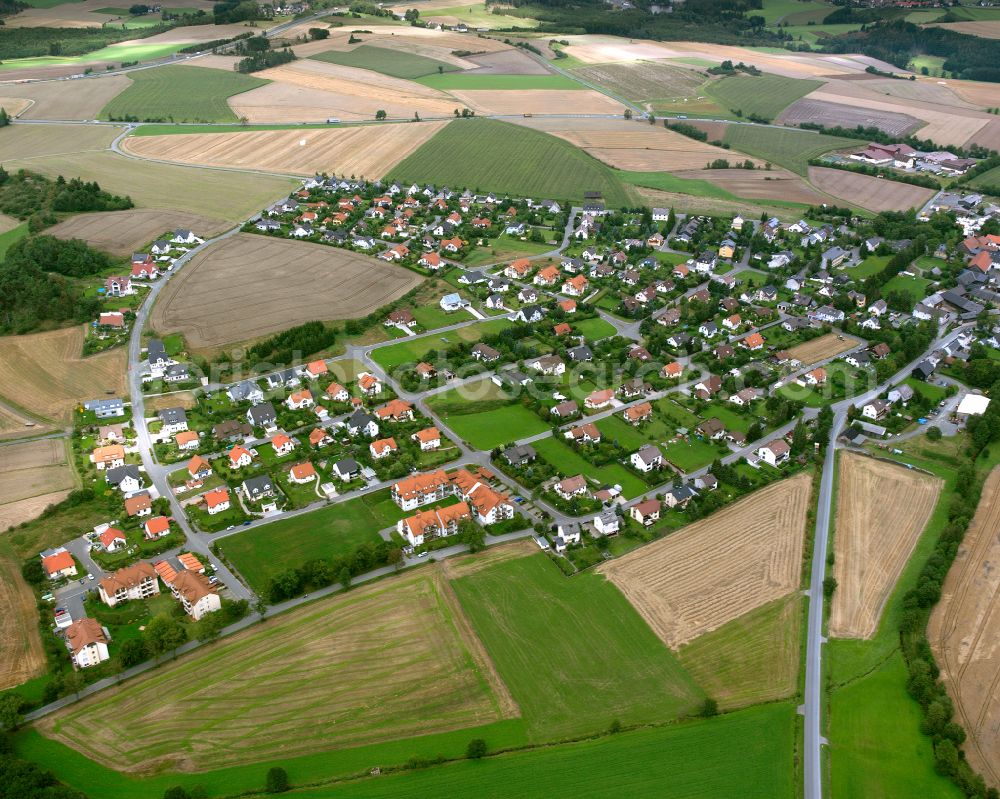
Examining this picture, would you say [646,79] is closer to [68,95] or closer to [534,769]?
[68,95]

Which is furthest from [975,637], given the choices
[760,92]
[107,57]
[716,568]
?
[107,57]

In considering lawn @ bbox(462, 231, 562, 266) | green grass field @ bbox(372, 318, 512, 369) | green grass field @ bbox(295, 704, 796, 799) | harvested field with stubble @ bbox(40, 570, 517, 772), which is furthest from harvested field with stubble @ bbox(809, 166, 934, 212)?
harvested field with stubble @ bbox(40, 570, 517, 772)

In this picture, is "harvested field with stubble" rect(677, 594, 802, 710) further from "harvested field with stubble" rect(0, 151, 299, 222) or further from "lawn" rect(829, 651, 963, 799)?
"harvested field with stubble" rect(0, 151, 299, 222)

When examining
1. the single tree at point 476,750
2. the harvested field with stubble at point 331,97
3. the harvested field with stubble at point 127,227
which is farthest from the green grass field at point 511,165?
the single tree at point 476,750

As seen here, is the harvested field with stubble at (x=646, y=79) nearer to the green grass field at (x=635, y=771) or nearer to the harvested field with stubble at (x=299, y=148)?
the harvested field with stubble at (x=299, y=148)

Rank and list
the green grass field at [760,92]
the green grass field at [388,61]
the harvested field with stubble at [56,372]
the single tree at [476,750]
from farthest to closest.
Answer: the green grass field at [388,61] < the green grass field at [760,92] < the harvested field with stubble at [56,372] < the single tree at [476,750]

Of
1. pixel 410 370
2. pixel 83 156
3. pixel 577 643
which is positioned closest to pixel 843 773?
pixel 577 643
